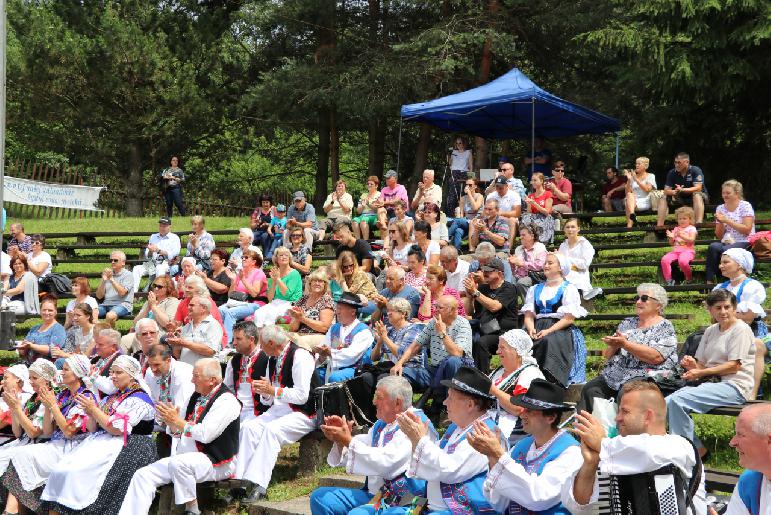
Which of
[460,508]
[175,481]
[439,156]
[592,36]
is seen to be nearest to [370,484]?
[460,508]

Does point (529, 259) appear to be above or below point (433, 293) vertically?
above

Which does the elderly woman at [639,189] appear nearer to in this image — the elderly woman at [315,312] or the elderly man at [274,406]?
the elderly woman at [315,312]

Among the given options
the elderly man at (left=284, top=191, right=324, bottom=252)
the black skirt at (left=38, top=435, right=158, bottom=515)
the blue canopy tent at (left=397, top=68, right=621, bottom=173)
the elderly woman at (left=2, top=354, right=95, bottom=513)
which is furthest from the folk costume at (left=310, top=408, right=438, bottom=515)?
the blue canopy tent at (left=397, top=68, right=621, bottom=173)

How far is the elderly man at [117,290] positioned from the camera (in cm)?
1305

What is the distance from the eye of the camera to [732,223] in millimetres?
11211

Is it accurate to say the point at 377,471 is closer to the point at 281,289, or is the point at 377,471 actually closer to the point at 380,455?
the point at 380,455

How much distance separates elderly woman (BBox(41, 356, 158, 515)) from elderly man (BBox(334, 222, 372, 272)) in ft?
15.7

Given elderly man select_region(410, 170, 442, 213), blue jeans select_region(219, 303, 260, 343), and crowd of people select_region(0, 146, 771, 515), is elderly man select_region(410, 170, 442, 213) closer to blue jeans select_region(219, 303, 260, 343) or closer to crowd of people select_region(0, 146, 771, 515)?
crowd of people select_region(0, 146, 771, 515)

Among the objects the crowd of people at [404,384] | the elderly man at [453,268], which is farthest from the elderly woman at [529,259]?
the elderly man at [453,268]

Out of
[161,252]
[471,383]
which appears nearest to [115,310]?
[161,252]

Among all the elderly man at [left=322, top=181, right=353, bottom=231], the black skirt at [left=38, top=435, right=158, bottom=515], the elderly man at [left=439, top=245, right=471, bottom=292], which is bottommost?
the black skirt at [left=38, top=435, right=158, bottom=515]

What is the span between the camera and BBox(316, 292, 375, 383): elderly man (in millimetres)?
8578

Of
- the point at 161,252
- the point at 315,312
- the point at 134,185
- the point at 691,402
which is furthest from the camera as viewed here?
the point at 134,185

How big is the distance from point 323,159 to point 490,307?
17489mm
